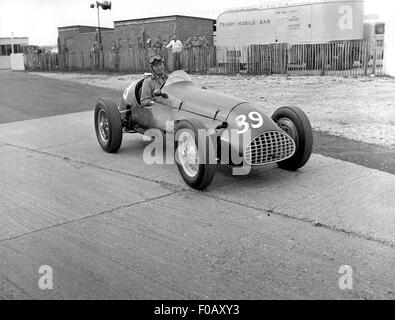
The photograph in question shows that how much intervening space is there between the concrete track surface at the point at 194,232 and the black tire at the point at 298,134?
0.52 feet

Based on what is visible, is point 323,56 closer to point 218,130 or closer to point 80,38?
point 218,130

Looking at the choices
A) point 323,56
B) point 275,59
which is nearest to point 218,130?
point 323,56

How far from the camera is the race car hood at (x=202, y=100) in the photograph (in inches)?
239

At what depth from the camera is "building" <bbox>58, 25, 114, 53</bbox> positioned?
38.0 m

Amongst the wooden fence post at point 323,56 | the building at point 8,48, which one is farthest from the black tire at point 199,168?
the building at point 8,48

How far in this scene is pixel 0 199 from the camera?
5.59 metres

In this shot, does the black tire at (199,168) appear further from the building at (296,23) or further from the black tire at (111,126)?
the building at (296,23)

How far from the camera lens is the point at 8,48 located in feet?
159

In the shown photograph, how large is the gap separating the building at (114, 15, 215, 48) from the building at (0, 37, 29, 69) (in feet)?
51.8

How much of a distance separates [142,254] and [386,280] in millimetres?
1829

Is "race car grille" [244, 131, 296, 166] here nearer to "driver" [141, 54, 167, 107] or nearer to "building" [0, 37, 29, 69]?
"driver" [141, 54, 167, 107]

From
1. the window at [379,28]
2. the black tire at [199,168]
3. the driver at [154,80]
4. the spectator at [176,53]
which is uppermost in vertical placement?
the window at [379,28]

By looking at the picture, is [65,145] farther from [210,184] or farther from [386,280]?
[386,280]
